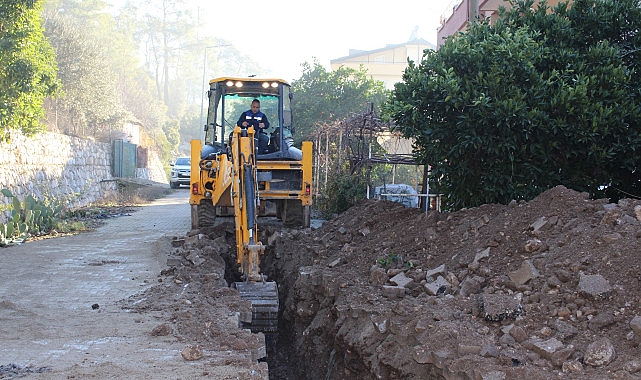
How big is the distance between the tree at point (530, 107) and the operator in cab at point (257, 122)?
3.78 metres

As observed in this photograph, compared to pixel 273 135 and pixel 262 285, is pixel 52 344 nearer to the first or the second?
pixel 262 285

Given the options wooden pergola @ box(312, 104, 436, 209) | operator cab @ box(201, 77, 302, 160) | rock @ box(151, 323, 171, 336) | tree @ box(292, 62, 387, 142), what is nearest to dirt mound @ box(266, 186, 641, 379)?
rock @ box(151, 323, 171, 336)

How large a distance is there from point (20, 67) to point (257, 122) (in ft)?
25.2

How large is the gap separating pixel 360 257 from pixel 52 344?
4366mm

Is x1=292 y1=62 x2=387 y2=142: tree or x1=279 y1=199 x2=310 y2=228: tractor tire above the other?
x1=292 y1=62 x2=387 y2=142: tree

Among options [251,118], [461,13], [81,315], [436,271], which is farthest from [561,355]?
[461,13]

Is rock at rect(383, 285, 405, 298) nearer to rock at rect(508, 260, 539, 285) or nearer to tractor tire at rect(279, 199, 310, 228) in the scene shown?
rock at rect(508, 260, 539, 285)

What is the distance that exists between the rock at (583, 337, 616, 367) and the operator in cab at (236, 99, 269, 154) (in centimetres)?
831

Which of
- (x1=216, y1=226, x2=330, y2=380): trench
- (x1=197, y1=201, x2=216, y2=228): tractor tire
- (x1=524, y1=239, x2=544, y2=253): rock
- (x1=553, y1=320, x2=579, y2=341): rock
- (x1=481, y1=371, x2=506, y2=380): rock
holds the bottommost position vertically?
(x1=216, y1=226, x2=330, y2=380): trench

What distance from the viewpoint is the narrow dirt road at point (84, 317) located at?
552 cm

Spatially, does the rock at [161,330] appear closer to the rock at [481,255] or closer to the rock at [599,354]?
the rock at [481,255]

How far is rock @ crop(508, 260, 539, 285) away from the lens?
6.39 m

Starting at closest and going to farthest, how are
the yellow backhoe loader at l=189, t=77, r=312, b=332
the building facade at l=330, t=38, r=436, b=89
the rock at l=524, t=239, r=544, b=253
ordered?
1. the rock at l=524, t=239, r=544, b=253
2. the yellow backhoe loader at l=189, t=77, r=312, b=332
3. the building facade at l=330, t=38, r=436, b=89

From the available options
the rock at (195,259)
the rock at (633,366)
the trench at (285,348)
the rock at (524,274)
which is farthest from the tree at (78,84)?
the rock at (633,366)
